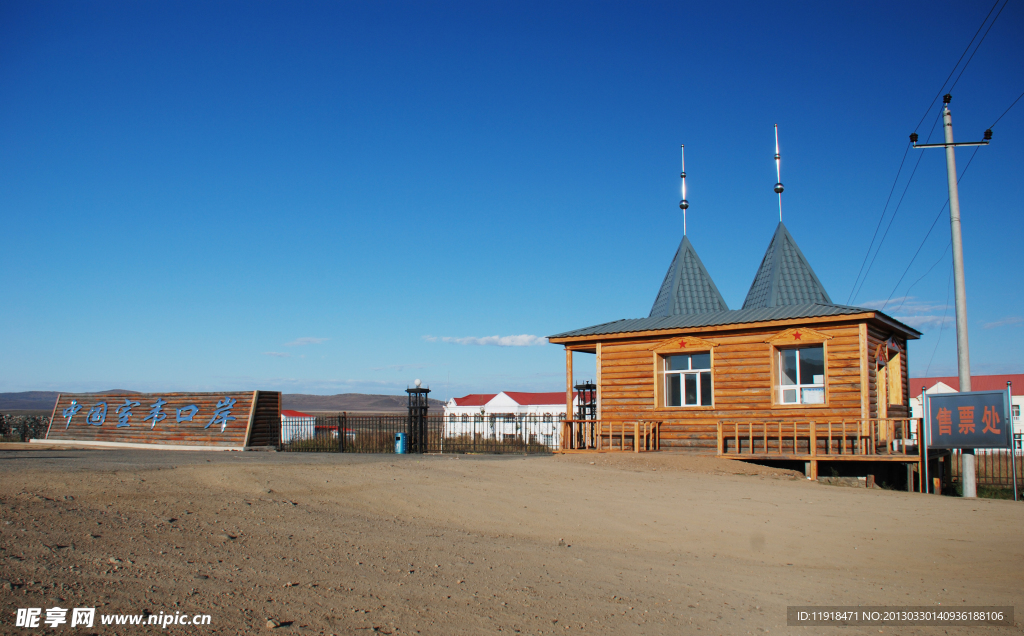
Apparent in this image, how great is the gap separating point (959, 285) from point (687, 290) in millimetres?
8284

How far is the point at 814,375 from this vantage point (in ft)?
54.6

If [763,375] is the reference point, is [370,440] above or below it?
below

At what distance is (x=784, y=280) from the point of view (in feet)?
67.1

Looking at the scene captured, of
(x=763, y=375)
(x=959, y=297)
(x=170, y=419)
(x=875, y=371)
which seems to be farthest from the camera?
(x=170, y=419)

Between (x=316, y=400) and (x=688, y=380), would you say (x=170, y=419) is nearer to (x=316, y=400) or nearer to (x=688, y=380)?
(x=688, y=380)

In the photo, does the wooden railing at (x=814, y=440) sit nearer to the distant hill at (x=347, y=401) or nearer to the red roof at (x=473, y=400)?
the red roof at (x=473, y=400)

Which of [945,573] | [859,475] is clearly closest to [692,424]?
[859,475]

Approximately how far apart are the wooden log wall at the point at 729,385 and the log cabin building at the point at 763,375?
26 mm

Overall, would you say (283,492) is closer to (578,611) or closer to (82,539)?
(82,539)

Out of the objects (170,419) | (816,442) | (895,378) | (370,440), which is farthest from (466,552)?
(170,419)

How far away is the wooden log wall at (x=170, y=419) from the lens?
23.4m

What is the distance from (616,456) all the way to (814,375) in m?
5.20

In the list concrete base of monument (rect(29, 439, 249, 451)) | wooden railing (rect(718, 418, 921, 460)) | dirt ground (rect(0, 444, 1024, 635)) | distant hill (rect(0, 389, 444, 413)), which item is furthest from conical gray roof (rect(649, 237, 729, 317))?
distant hill (rect(0, 389, 444, 413))

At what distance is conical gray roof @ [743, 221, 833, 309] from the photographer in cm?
1995
